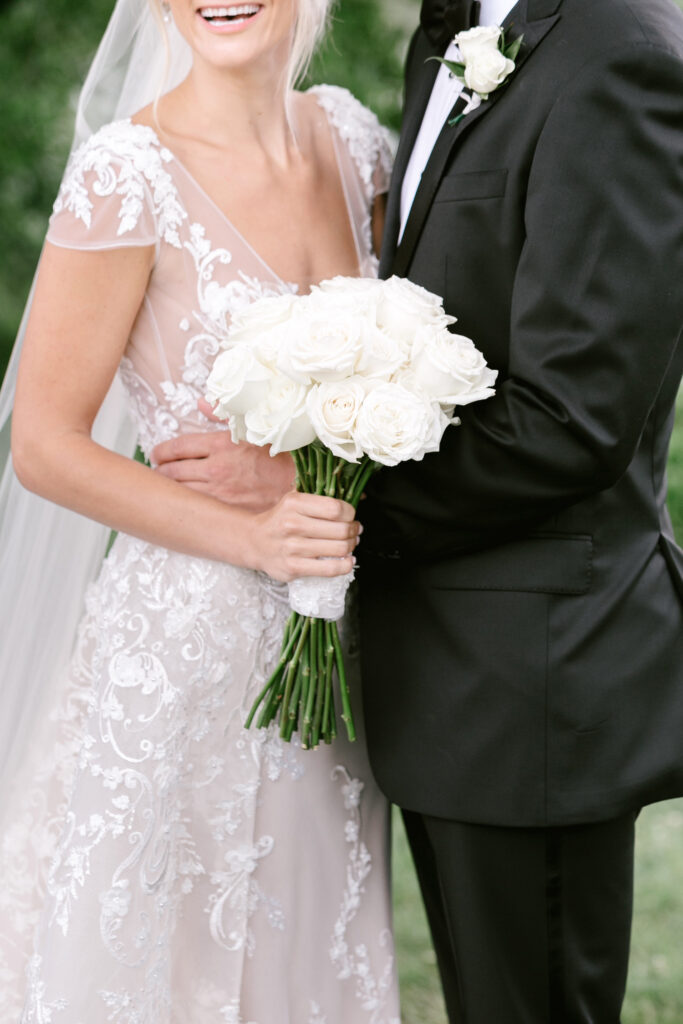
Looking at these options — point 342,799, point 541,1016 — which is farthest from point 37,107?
point 541,1016

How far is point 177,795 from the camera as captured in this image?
2420mm

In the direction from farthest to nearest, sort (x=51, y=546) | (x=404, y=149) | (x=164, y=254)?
1. (x=51, y=546)
2. (x=404, y=149)
3. (x=164, y=254)

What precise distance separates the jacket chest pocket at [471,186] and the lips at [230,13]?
2.00ft

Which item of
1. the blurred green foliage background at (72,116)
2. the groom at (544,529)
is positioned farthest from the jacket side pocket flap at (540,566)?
the blurred green foliage background at (72,116)

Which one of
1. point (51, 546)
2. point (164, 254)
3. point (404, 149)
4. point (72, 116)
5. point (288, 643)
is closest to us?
point (288, 643)

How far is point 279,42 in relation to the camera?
2.53 m

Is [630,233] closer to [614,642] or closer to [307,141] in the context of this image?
[614,642]

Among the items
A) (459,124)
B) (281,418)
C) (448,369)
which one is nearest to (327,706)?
(281,418)

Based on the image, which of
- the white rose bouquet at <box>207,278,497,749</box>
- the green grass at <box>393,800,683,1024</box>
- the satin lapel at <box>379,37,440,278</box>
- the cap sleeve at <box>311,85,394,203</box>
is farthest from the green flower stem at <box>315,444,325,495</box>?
the green grass at <box>393,800,683,1024</box>

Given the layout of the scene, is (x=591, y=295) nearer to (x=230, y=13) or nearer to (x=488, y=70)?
(x=488, y=70)

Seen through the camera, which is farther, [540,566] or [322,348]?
[540,566]

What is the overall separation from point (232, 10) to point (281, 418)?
0.96m

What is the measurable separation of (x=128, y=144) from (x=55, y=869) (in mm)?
1427

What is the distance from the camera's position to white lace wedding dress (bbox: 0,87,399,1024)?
7.61 feet
